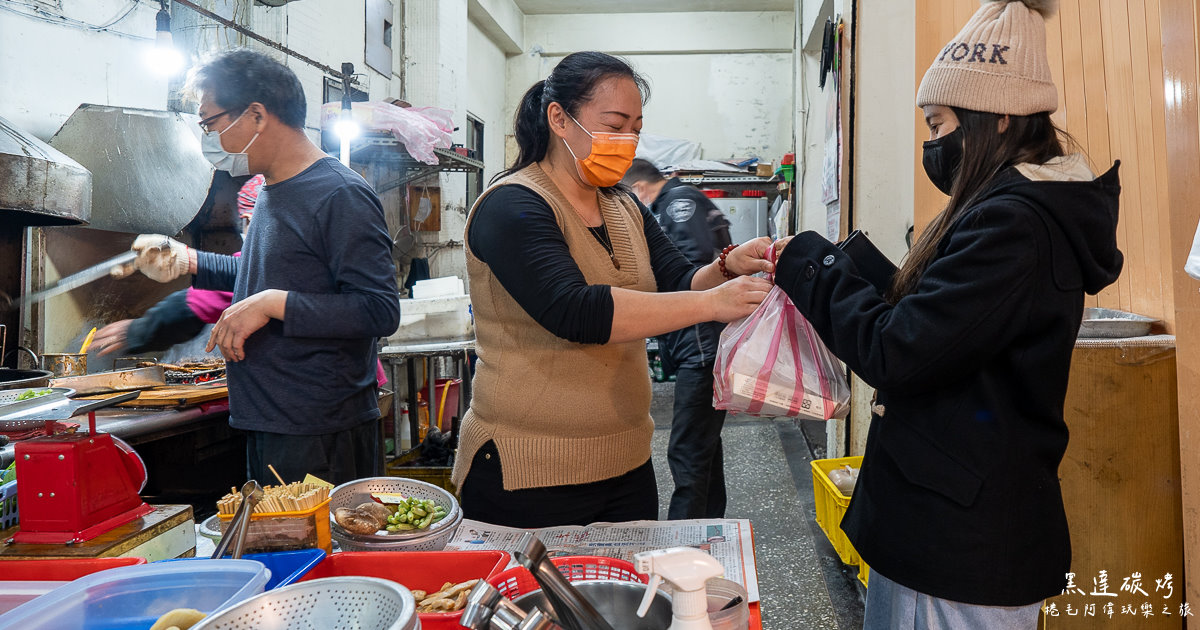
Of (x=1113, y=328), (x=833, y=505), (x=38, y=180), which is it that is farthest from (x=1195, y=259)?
(x=38, y=180)

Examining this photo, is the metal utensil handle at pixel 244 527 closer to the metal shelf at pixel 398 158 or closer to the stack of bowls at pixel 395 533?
the stack of bowls at pixel 395 533

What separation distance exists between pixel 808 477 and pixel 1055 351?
4168 mm

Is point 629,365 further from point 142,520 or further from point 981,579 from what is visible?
point 142,520

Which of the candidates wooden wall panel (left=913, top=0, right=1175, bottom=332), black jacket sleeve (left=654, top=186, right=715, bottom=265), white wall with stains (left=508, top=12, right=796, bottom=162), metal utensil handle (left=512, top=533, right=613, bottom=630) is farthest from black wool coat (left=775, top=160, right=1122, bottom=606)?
white wall with stains (left=508, top=12, right=796, bottom=162)

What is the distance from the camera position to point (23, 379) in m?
2.62

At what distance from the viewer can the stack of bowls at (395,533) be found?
1441 mm

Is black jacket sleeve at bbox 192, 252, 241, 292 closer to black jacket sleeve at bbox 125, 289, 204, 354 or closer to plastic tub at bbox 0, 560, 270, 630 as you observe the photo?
black jacket sleeve at bbox 125, 289, 204, 354

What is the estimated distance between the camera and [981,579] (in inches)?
50.5

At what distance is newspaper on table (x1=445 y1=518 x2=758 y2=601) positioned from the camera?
1.45 metres

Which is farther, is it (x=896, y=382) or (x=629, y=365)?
(x=629, y=365)

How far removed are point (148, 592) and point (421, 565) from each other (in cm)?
39

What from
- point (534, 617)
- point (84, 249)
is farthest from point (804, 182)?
point (534, 617)

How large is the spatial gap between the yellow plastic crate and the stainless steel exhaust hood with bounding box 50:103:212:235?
130 inches

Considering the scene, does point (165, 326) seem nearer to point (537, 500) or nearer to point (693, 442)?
point (537, 500)
